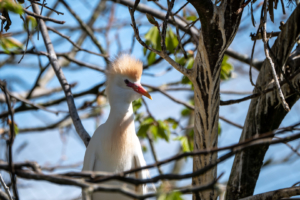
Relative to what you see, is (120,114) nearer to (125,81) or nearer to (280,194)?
(125,81)

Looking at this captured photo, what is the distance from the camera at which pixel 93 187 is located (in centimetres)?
98

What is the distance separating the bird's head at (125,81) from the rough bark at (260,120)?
2.61 feet

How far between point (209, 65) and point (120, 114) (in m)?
0.99

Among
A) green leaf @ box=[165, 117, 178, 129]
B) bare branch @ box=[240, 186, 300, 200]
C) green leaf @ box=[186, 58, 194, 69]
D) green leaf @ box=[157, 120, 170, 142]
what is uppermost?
green leaf @ box=[186, 58, 194, 69]

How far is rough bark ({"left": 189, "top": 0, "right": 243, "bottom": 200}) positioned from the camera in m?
1.51

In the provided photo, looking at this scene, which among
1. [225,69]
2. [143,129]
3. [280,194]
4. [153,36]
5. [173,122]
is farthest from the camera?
[173,122]

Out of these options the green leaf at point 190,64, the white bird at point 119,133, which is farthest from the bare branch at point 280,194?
the green leaf at point 190,64

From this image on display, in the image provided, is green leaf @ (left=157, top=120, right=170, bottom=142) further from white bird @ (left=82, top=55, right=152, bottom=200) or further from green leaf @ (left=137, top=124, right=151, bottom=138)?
white bird @ (left=82, top=55, right=152, bottom=200)

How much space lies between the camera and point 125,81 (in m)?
2.44

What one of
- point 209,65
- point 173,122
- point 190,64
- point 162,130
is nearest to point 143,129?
point 162,130

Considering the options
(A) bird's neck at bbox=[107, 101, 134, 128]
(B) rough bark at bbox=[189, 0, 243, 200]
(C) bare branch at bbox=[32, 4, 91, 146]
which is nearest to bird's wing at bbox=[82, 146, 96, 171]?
(C) bare branch at bbox=[32, 4, 91, 146]

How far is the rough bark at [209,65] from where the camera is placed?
59.5 inches

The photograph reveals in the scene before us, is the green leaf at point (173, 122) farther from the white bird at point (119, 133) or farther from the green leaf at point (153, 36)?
the white bird at point (119, 133)

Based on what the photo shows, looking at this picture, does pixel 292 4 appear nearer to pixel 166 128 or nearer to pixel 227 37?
pixel 227 37
